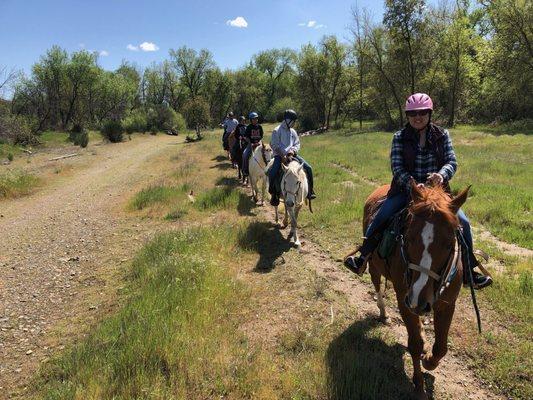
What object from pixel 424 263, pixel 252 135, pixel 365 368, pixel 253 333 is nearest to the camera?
pixel 424 263

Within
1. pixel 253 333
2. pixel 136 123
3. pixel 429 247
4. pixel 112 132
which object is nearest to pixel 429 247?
pixel 429 247

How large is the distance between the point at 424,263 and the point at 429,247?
14 cm

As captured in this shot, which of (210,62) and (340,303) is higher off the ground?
(210,62)

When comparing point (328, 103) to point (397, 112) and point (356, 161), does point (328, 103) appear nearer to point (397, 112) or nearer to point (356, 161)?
point (397, 112)

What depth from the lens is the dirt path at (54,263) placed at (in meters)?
5.52

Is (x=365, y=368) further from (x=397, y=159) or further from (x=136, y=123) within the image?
(x=136, y=123)

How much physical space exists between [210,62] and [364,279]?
2730 inches

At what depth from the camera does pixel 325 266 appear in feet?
24.4

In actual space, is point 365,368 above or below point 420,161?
below

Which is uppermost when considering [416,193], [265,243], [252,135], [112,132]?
[252,135]

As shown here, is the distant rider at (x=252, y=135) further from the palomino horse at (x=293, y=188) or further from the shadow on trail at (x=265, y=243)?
the palomino horse at (x=293, y=188)

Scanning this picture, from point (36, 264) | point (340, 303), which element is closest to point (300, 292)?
point (340, 303)

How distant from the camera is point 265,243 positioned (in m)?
8.83

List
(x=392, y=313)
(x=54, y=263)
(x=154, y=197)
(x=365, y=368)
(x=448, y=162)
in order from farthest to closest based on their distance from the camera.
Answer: (x=154, y=197) → (x=54, y=263) → (x=392, y=313) → (x=448, y=162) → (x=365, y=368)
